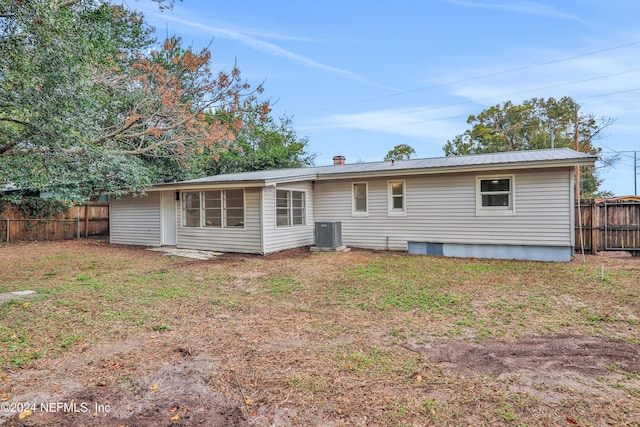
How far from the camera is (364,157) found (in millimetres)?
32656

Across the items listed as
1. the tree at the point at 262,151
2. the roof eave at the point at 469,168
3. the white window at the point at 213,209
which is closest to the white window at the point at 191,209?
the white window at the point at 213,209

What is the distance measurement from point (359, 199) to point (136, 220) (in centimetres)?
830

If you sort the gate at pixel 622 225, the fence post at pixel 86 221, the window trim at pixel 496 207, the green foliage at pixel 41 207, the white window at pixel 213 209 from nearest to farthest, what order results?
the window trim at pixel 496 207, the gate at pixel 622 225, the white window at pixel 213 209, the green foliage at pixel 41 207, the fence post at pixel 86 221

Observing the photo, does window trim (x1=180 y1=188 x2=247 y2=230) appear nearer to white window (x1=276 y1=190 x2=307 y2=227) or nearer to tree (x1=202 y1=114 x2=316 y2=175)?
white window (x1=276 y1=190 x2=307 y2=227)

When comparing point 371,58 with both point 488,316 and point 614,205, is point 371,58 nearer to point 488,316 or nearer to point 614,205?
point 614,205

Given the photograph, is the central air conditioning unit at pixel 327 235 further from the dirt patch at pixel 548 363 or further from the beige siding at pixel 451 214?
the dirt patch at pixel 548 363

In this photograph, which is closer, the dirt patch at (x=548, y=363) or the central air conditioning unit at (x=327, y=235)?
the dirt patch at (x=548, y=363)

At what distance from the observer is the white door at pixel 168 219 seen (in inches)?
480

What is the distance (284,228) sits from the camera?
1105 centimetres

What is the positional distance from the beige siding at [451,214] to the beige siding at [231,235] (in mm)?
2577

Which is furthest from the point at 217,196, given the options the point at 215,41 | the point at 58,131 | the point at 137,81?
the point at 58,131

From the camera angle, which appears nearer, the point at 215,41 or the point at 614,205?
the point at 614,205

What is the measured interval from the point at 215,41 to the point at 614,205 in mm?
12769

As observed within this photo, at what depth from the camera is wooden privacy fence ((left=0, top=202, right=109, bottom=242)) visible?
13617 millimetres
